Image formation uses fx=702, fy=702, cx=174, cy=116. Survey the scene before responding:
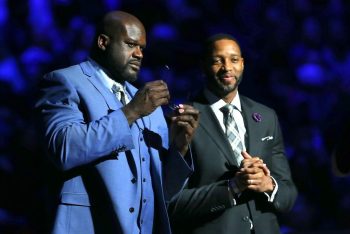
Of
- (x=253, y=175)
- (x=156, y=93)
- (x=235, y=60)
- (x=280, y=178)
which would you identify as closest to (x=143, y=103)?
(x=156, y=93)

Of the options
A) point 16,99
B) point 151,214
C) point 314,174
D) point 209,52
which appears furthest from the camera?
point 314,174

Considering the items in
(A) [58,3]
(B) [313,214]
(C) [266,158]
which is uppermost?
(A) [58,3]

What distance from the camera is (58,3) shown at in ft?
18.9

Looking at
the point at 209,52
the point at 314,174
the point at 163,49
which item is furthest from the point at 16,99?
the point at 314,174

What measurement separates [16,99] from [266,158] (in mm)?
2239

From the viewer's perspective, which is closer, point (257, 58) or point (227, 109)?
point (227, 109)

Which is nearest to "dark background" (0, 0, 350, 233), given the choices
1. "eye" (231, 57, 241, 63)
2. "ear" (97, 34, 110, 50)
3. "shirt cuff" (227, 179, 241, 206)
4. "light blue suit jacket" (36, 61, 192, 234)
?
"eye" (231, 57, 241, 63)

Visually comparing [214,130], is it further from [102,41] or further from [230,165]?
[102,41]

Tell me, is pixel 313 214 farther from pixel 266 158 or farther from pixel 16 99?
pixel 16 99

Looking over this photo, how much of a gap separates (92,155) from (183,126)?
53 cm

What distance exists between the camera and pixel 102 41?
2734 millimetres

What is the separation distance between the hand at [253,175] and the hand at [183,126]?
445mm

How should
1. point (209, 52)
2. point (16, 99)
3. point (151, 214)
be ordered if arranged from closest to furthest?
1. point (151, 214)
2. point (209, 52)
3. point (16, 99)

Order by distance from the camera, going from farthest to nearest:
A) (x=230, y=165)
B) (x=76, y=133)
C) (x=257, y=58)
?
1. (x=257, y=58)
2. (x=230, y=165)
3. (x=76, y=133)
